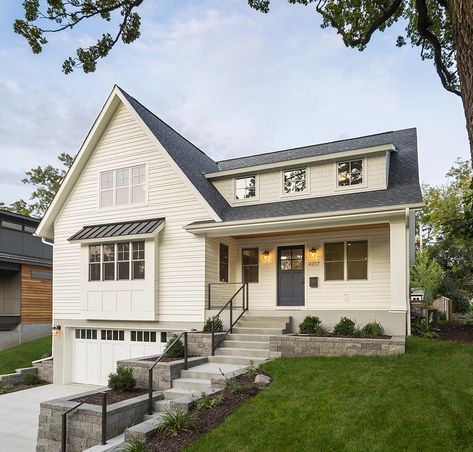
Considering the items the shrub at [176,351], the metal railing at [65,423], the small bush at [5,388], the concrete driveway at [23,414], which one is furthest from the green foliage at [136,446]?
the small bush at [5,388]

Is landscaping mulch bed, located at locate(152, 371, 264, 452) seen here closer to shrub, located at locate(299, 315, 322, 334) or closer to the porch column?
shrub, located at locate(299, 315, 322, 334)

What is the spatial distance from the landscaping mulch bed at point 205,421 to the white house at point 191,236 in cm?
452

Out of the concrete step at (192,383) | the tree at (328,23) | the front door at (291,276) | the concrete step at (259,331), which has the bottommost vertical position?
the concrete step at (192,383)

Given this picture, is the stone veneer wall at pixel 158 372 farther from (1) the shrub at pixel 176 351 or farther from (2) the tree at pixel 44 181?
(2) the tree at pixel 44 181

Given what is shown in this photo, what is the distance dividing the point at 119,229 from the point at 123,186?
1.61 metres

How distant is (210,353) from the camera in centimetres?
1059

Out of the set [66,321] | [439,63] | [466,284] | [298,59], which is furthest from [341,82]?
[466,284]

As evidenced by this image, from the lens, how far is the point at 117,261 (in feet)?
44.2

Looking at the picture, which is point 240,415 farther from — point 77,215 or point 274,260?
point 77,215

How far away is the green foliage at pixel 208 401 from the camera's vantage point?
7.10m

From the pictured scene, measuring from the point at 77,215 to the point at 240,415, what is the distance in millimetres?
10619

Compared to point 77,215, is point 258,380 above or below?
below

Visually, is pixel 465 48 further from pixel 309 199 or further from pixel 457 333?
pixel 457 333

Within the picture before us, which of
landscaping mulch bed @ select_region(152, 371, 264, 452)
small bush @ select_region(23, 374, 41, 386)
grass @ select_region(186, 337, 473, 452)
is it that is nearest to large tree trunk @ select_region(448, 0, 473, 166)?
grass @ select_region(186, 337, 473, 452)
